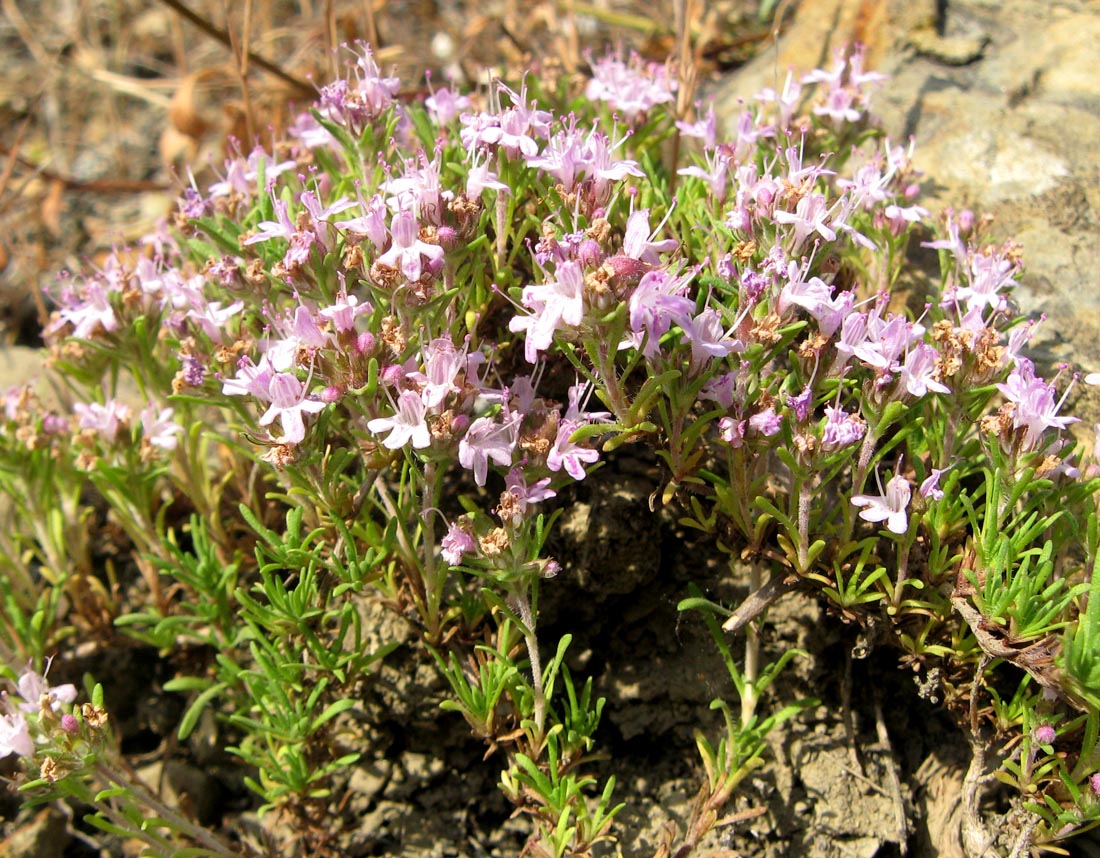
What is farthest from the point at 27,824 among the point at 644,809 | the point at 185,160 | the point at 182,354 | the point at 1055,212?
the point at 1055,212

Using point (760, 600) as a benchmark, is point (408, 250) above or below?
above

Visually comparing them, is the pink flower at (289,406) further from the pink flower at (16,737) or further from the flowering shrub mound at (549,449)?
the pink flower at (16,737)

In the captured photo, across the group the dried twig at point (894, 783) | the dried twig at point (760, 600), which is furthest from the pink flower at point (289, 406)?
the dried twig at point (894, 783)

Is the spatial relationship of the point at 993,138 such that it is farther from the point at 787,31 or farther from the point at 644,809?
the point at 644,809

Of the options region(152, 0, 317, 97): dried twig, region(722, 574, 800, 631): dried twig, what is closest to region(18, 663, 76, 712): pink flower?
region(722, 574, 800, 631): dried twig

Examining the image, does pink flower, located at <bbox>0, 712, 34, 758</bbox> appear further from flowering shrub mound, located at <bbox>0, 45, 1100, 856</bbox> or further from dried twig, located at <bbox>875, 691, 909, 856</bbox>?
dried twig, located at <bbox>875, 691, 909, 856</bbox>

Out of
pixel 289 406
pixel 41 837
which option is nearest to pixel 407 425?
pixel 289 406

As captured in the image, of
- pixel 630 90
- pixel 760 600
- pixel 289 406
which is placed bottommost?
pixel 760 600

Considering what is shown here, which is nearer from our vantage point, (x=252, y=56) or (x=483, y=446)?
(x=483, y=446)

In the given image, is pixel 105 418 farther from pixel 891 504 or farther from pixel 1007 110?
pixel 1007 110
